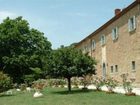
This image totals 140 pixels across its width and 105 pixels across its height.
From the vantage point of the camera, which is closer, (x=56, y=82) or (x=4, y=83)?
(x=4, y=83)

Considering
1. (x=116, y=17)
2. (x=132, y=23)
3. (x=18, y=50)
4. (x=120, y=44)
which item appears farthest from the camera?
(x=18, y=50)

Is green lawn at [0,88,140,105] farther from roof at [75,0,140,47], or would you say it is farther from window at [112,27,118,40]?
window at [112,27,118,40]

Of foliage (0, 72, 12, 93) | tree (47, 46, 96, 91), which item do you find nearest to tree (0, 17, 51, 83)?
foliage (0, 72, 12, 93)

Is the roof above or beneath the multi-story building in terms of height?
above

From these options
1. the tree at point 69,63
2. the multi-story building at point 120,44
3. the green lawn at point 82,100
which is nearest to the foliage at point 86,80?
the tree at point 69,63

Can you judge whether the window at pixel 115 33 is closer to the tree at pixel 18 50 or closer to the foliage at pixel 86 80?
the foliage at pixel 86 80

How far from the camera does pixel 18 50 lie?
5634 cm

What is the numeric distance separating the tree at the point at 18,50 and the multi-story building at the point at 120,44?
1165cm

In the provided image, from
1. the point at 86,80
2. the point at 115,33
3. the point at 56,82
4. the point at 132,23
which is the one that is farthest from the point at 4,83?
the point at 56,82

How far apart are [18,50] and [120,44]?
77.9 feet

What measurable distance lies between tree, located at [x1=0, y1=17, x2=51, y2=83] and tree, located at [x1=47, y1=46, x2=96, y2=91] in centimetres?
2437

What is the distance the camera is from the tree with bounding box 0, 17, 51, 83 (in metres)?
55.1

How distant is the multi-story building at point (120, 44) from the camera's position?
31.0 m

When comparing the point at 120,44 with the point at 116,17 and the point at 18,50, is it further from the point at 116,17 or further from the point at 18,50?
the point at 18,50
